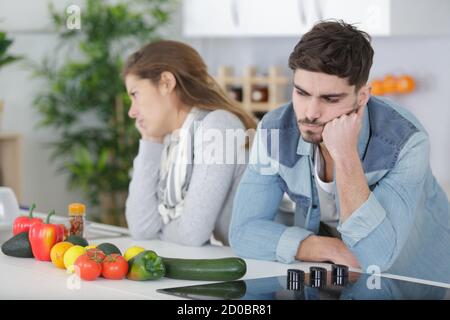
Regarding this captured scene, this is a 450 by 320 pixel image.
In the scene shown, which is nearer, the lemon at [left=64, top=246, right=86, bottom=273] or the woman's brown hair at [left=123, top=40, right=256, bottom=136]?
the lemon at [left=64, top=246, right=86, bottom=273]

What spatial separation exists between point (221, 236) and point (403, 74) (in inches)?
63.2

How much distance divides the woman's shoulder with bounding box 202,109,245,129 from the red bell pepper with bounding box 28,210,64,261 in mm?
601

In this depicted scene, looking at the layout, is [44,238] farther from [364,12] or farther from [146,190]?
[364,12]

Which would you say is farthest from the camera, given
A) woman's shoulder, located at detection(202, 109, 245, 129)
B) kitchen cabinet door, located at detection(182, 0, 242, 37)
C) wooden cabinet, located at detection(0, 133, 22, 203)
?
wooden cabinet, located at detection(0, 133, 22, 203)

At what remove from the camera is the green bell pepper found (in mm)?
1767

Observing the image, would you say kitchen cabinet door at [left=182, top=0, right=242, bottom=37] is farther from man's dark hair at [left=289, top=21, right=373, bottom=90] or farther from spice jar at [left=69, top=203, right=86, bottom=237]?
man's dark hair at [left=289, top=21, right=373, bottom=90]

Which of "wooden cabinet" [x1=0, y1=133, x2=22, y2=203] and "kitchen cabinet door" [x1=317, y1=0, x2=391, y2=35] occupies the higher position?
"kitchen cabinet door" [x1=317, y1=0, x2=391, y2=35]

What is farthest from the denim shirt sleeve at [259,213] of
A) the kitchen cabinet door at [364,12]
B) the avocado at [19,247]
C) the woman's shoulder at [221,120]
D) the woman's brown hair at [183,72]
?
the kitchen cabinet door at [364,12]

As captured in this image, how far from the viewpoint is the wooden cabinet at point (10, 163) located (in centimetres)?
437

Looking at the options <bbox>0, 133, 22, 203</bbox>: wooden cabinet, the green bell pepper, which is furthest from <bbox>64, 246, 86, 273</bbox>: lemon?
<bbox>0, 133, 22, 203</bbox>: wooden cabinet

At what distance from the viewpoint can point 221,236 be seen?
8.14 ft

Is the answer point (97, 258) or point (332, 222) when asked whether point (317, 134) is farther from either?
point (97, 258)

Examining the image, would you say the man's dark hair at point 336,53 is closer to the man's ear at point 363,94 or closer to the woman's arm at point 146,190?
the man's ear at point 363,94

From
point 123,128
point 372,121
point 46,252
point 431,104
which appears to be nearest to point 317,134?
point 372,121
